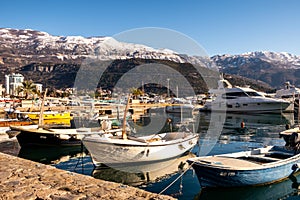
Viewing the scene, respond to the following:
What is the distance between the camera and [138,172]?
47.2 feet

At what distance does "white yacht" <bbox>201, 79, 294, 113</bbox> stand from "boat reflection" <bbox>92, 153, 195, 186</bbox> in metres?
41.3

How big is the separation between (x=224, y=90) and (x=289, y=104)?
38.6ft

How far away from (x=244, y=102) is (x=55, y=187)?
2047 inches

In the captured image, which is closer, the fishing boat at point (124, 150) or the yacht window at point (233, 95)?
the fishing boat at point (124, 150)

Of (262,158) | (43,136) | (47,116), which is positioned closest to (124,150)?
(262,158)

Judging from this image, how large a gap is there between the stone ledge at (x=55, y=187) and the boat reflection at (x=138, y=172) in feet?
20.4

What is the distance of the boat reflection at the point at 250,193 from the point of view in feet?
35.7

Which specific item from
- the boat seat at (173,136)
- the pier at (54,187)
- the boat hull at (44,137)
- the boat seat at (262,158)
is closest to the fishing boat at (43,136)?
the boat hull at (44,137)

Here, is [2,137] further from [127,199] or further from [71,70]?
[71,70]

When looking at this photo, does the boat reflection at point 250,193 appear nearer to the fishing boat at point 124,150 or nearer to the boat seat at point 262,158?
the boat seat at point 262,158

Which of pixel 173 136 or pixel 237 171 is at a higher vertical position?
pixel 173 136

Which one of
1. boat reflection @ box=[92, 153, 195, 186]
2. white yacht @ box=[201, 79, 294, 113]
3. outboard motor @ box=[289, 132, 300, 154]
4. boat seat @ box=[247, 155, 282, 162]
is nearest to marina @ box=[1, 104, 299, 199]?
boat reflection @ box=[92, 153, 195, 186]

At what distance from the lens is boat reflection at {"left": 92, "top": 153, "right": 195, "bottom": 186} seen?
44.0 ft

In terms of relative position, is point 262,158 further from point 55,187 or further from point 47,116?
point 47,116
